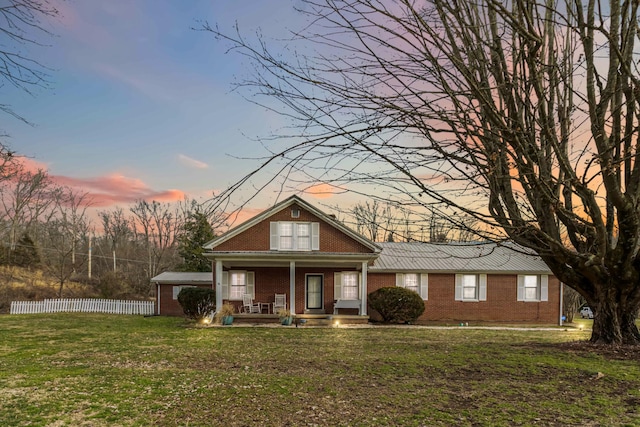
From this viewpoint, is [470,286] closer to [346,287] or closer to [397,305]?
[397,305]

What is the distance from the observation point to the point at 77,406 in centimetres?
556

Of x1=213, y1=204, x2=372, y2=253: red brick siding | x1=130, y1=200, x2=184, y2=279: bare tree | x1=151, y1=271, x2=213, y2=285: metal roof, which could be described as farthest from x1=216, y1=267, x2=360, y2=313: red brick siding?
x1=130, y1=200, x2=184, y2=279: bare tree

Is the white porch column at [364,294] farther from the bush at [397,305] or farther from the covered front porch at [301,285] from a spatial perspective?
the covered front porch at [301,285]

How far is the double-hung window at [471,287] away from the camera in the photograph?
882 inches

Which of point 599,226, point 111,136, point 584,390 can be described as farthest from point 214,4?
point 111,136

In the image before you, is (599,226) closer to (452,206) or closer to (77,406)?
(452,206)

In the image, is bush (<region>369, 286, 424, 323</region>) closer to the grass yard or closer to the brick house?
the brick house

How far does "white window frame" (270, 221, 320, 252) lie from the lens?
68.4 feet

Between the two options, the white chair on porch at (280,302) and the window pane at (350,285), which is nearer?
the white chair on porch at (280,302)

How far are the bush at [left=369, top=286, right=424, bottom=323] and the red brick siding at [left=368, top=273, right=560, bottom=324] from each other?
2.33 meters

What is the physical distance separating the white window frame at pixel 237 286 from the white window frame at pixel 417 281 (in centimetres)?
753

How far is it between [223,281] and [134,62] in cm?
1337

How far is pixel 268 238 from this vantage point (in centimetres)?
2089

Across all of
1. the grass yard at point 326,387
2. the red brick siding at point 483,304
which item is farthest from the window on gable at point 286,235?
the grass yard at point 326,387
